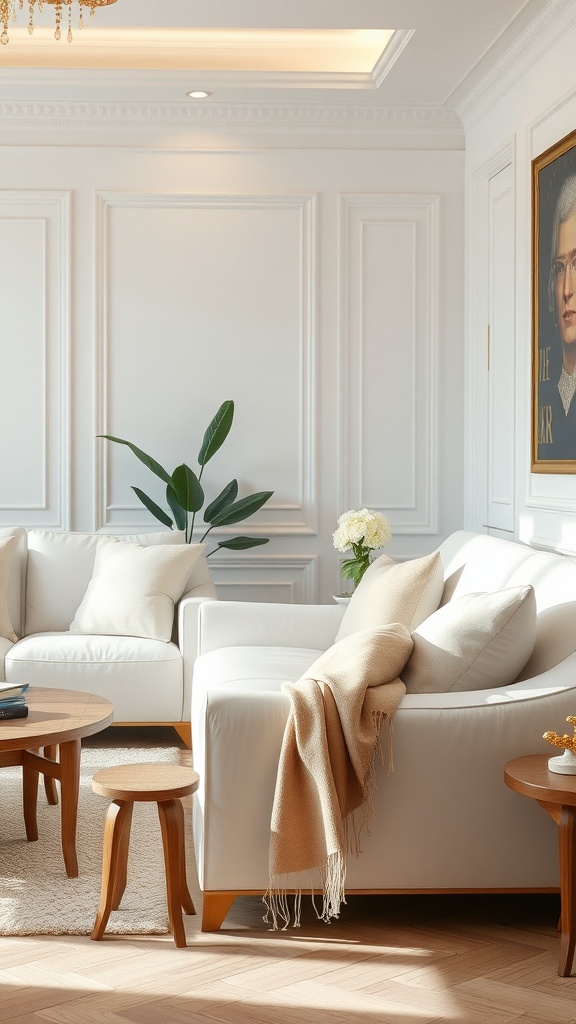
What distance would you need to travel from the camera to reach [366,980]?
7.60 feet

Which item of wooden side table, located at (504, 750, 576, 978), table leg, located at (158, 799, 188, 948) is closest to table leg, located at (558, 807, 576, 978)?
wooden side table, located at (504, 750, 576, 978)

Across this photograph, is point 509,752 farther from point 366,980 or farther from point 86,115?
point 86,115

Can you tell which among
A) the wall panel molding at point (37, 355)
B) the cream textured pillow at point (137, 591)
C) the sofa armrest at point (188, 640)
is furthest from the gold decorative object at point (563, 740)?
the wall panel molding at point (37, 355)

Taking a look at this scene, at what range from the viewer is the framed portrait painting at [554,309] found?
3.69 metres

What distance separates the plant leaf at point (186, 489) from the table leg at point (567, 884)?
9.09ft

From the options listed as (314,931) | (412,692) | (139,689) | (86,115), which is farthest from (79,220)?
(314,931)

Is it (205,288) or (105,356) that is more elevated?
(205,288)

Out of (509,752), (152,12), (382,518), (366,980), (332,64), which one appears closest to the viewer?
(366,980)

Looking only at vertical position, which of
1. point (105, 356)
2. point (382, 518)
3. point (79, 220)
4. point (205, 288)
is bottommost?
point (382, 518)

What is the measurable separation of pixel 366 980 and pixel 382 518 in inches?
99.8

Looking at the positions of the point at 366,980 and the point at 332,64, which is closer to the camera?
the point at 366,980

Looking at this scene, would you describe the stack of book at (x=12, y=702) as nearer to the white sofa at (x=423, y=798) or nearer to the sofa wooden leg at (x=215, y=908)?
the white sofa at (x=423, y=798)

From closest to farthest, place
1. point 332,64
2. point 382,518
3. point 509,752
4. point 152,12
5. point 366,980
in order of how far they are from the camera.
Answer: point 366,980, point 509,752, point 152,12, point 382,518, point 332,64

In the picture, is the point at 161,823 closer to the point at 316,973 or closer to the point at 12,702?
the point at 316,973
